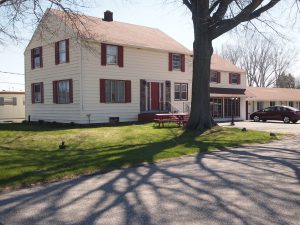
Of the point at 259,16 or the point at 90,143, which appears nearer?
the point at 90,143

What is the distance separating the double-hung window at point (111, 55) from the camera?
26828 millimetres

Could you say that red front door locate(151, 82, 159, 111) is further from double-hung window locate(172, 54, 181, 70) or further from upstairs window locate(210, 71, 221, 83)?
upstairs window locate(210, 71, 221, 83)

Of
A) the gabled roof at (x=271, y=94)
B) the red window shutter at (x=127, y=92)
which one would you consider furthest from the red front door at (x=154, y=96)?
the gabled roof at (x=271, y=94)

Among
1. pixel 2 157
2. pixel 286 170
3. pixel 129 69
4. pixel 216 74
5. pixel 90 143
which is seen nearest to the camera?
pixel 286 170

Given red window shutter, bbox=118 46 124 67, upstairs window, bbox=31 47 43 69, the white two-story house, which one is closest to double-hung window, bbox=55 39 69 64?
the white two-story house

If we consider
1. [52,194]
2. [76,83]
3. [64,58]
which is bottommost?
[52,194]

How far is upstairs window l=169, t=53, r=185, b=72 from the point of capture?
101 feet

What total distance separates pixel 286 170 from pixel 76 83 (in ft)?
59.1

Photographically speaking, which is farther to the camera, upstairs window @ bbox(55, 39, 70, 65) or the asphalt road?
upstairs window @ bbox(55, 39, 70, 65)

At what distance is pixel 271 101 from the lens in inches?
1976

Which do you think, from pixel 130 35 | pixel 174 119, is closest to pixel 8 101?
pixel 130 35

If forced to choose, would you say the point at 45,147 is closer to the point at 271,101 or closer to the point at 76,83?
the point at 76,83

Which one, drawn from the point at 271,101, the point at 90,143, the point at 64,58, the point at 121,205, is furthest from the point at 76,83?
the point at 271,101

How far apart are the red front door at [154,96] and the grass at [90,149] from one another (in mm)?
8074
